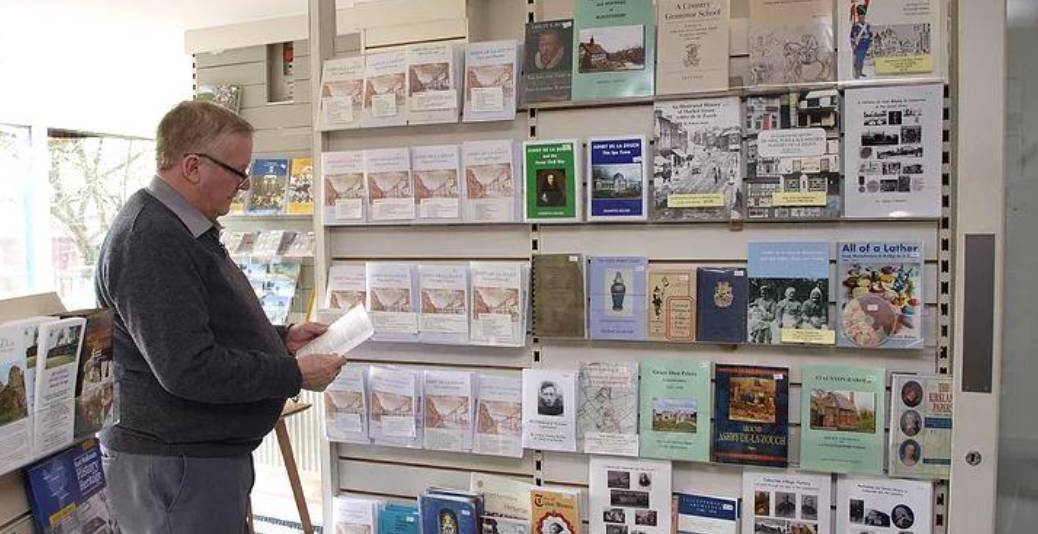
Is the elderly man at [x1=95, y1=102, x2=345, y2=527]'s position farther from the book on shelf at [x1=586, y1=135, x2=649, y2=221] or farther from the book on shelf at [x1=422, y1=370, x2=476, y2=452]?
the book on shelf at [x1=586, y1=135, x2=649, y2=221]

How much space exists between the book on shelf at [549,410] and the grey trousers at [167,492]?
0.82 m

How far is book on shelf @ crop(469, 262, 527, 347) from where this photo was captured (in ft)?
6.88

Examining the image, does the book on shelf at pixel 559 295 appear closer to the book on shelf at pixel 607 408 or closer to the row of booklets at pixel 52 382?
the book on shelf at pixel 607 408

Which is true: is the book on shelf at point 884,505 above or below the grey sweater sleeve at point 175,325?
below

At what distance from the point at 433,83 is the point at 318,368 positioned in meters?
0.90

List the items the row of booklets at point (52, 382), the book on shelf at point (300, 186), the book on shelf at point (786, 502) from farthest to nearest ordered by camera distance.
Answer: the book on shelf at point (300, 186)
the book on shelf at point (786, 502)
the row of booklets at point (52, 382)

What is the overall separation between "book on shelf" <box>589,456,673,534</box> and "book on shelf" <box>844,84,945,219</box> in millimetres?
855

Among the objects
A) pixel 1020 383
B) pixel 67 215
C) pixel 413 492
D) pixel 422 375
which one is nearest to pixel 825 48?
pixel 1020 383

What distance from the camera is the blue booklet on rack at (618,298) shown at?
6.59 ft

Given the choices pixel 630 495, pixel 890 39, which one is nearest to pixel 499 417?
pixel 630 495

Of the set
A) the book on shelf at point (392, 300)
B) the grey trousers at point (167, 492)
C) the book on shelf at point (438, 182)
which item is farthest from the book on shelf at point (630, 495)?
the grey trousers at point (167, 492)

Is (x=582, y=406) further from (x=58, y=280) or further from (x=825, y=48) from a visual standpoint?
(x=58, y=280)

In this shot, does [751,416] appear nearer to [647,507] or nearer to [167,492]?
[647,507]

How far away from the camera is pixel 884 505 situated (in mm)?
1838
